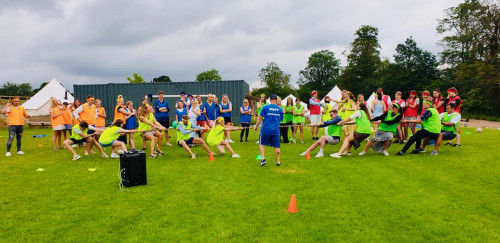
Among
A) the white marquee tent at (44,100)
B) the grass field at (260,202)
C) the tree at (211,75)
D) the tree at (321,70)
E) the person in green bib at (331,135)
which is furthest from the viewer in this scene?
the tree at (211,75)

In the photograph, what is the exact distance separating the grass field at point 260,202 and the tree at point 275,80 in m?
80.9

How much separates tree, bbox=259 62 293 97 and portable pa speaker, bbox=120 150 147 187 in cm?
8241

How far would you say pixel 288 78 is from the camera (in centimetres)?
9412

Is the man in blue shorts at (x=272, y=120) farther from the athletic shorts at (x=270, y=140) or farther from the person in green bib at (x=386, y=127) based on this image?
the person in green bib at (x=386, y=127)

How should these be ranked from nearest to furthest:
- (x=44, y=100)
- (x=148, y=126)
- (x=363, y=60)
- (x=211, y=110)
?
(x=148, y=126), (x=211, y=110), (x=44, y=100), (x=363, y=60)

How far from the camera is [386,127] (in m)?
9.48

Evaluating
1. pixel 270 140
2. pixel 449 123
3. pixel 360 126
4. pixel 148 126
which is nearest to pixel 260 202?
pixel 270 140

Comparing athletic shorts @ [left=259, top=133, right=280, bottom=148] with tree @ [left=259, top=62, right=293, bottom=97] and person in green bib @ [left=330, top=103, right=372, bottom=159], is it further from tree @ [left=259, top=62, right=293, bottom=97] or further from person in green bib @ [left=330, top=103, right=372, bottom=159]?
tree @ [left=259, top=62, right=293, bottom=97]

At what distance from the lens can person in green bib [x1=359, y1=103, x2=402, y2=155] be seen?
9227 mm

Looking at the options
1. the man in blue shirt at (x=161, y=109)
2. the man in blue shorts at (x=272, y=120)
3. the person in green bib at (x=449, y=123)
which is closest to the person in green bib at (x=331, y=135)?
the man in blue shorts at (x=272, y=120)

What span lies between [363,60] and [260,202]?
6017 cm

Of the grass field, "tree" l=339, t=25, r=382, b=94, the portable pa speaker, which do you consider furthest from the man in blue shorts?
"tree" l=339, t=25, r=382, b=94

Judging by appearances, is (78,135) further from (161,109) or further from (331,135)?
(331,135)

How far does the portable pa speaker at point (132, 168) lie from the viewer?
20.8ft
